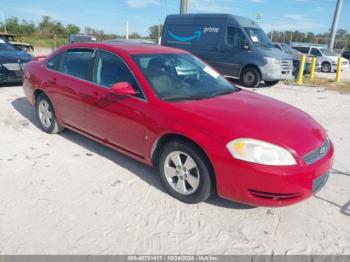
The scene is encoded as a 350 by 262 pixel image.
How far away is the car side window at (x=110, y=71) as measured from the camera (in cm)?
371

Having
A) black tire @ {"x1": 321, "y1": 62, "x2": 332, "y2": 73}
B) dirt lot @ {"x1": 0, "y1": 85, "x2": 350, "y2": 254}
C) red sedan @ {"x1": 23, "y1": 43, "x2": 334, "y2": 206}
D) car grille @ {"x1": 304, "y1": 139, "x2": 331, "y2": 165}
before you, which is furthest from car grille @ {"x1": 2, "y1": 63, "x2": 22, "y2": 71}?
black tire @ {"x1": 321, "y1": 62, "x2": 332, "y2": 73}

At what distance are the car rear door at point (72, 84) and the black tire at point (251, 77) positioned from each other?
26.0ft

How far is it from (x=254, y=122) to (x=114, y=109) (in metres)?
1.63

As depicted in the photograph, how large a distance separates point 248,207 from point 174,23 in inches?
431

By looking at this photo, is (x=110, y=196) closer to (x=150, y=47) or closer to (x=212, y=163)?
(x=212, y=163)

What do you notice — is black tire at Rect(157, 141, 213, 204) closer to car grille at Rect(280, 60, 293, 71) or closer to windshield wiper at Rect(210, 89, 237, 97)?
windshield wiper at Rect(210, 89, 237, 97)

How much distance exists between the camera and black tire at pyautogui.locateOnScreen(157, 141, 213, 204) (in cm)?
302

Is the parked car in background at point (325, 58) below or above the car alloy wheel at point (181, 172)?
above

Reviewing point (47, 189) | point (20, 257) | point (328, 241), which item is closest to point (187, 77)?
point (47, 189)

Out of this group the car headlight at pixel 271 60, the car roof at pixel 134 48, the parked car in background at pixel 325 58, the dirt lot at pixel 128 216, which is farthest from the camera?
the parked car in background at pixel 325 58

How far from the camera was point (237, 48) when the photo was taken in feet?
37.3

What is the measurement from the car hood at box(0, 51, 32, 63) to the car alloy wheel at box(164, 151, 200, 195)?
23.6 ft

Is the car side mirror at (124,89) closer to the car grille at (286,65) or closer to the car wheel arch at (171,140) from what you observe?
the car wheel arch at (171,140)

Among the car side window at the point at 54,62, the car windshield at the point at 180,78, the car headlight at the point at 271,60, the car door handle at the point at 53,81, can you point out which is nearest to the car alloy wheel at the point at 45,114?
the car door handle at the point at 53,81
